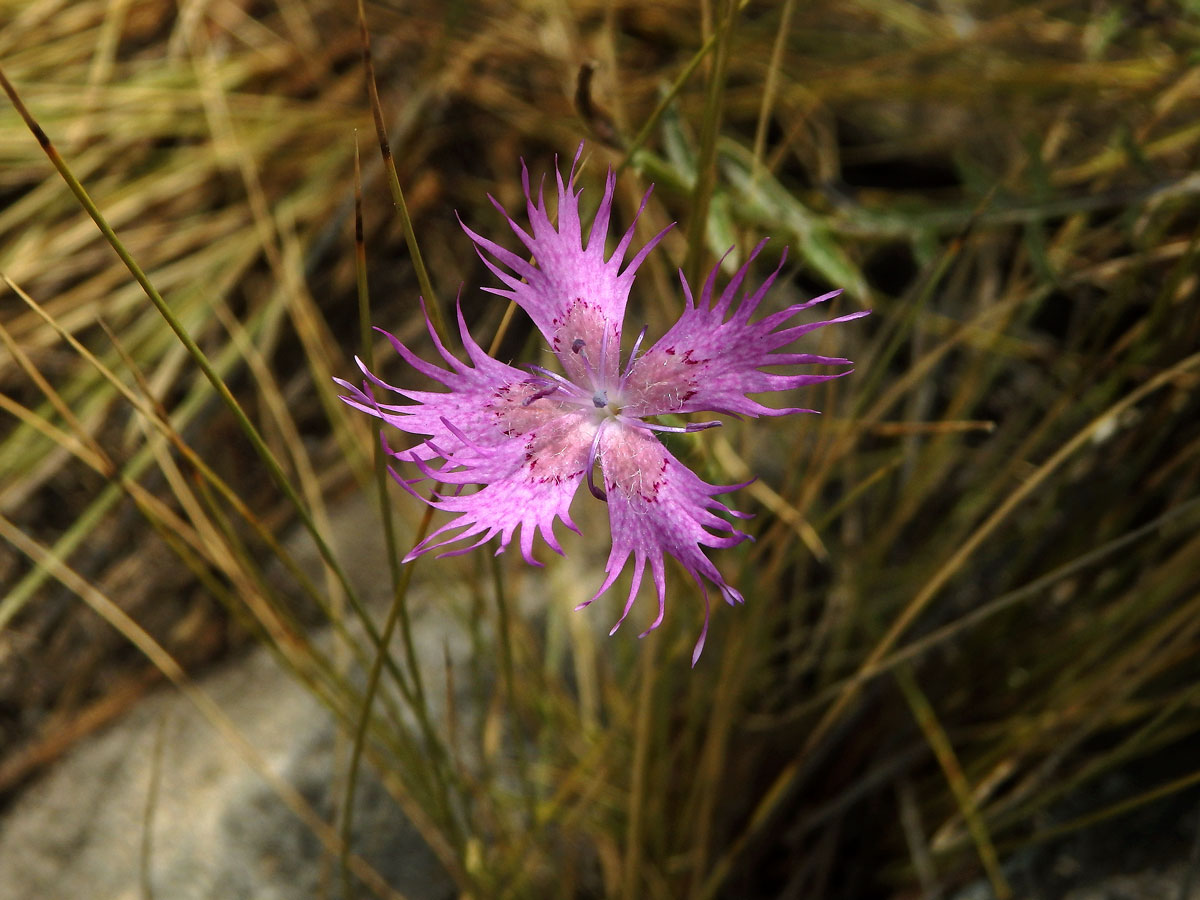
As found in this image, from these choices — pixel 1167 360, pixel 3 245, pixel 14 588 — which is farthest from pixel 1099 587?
pixel 3 245

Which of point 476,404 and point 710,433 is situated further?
point 710,433

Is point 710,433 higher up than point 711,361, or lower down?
higher up

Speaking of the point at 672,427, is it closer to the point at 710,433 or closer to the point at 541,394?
the point at 541,394

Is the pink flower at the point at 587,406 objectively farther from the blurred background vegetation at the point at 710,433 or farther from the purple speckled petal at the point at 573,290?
the blurred background vegetation at the point at 710,433

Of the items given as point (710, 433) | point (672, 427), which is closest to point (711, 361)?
point (672, 427)

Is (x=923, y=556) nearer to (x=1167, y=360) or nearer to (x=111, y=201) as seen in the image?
(x=1167, y=360)
